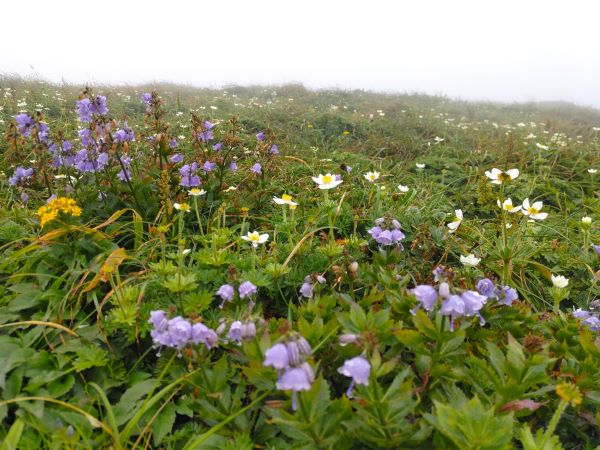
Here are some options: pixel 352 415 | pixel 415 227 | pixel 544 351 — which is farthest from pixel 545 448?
pixel 415 227

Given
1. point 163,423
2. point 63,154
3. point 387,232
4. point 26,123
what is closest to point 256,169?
point 63,154

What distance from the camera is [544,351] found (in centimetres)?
165

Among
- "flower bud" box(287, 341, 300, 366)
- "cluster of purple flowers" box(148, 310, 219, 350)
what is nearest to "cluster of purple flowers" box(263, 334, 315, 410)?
"flower bud" box(287, 341, 300, 366)

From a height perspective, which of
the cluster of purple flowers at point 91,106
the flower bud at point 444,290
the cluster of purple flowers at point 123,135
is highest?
the cluster of purple flowers at point 91,106

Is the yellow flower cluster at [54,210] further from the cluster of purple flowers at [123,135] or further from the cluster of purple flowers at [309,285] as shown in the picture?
the cluster of purple flowers at [309,285]

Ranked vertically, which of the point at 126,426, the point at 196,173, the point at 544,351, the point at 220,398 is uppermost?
the point at 196,173

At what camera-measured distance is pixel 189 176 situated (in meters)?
3.21

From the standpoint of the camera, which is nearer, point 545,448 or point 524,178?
point 545,448

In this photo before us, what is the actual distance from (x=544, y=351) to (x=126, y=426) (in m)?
1.64

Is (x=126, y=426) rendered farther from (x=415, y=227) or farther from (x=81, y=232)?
(x=415, y=227)

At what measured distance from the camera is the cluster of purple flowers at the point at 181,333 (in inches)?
57.2

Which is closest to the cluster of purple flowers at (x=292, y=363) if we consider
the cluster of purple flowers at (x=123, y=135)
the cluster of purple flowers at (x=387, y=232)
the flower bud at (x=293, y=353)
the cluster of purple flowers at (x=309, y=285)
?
the flower bud at (x=293, y=353)

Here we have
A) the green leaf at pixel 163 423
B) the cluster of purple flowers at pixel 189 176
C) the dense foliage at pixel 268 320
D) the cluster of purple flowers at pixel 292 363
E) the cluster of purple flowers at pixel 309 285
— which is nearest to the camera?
the cluster of purple flowers at pixel 292 363

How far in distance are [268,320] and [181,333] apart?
71cm
